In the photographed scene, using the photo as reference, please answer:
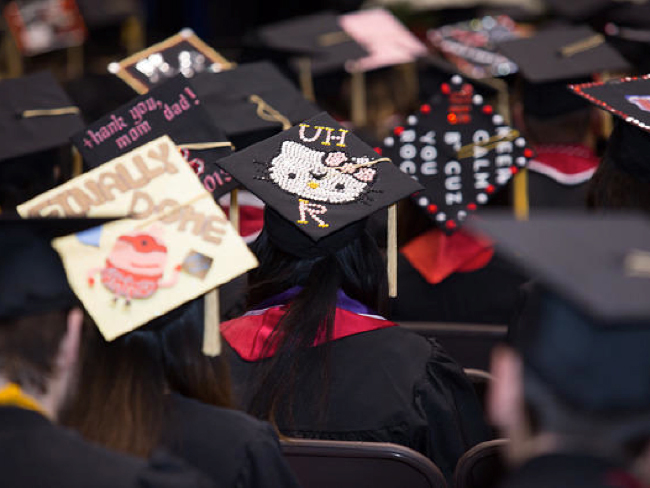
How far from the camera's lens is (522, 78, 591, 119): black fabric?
13.6 feet

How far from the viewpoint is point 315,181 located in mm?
2646

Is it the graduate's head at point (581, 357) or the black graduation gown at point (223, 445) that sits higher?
the graduate's head at point (581, 357)

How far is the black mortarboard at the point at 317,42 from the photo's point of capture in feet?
18.2

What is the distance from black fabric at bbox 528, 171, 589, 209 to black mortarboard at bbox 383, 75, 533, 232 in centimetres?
64

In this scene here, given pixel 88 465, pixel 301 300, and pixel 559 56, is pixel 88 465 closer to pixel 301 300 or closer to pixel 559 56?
pixel 301 300

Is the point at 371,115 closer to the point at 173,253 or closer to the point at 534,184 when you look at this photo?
the point at 534,184

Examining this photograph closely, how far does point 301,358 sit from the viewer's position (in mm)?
2420

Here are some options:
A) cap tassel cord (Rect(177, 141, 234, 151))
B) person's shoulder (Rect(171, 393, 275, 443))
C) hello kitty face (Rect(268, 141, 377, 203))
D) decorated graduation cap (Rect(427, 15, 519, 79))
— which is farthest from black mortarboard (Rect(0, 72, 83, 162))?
decorated graduation cap (Rect(427, 15, 519, 79))

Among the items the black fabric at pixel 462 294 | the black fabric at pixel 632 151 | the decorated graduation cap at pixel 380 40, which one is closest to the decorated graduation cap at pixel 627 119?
the black fabric at pixel 632 151

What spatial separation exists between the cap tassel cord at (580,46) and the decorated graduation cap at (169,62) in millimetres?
1707

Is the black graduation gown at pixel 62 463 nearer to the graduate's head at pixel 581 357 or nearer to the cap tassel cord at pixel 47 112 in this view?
the graduate's head at pixel 581 357

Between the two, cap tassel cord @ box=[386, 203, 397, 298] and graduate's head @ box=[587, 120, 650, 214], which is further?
graduate's head @ box=[587, 120, 650, 214]

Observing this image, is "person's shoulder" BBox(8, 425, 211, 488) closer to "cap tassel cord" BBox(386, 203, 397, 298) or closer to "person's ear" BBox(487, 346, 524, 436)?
"person's ear" BBox(487, 346, 524, 436)

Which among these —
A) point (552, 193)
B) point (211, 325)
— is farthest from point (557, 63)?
point (211, 325)
